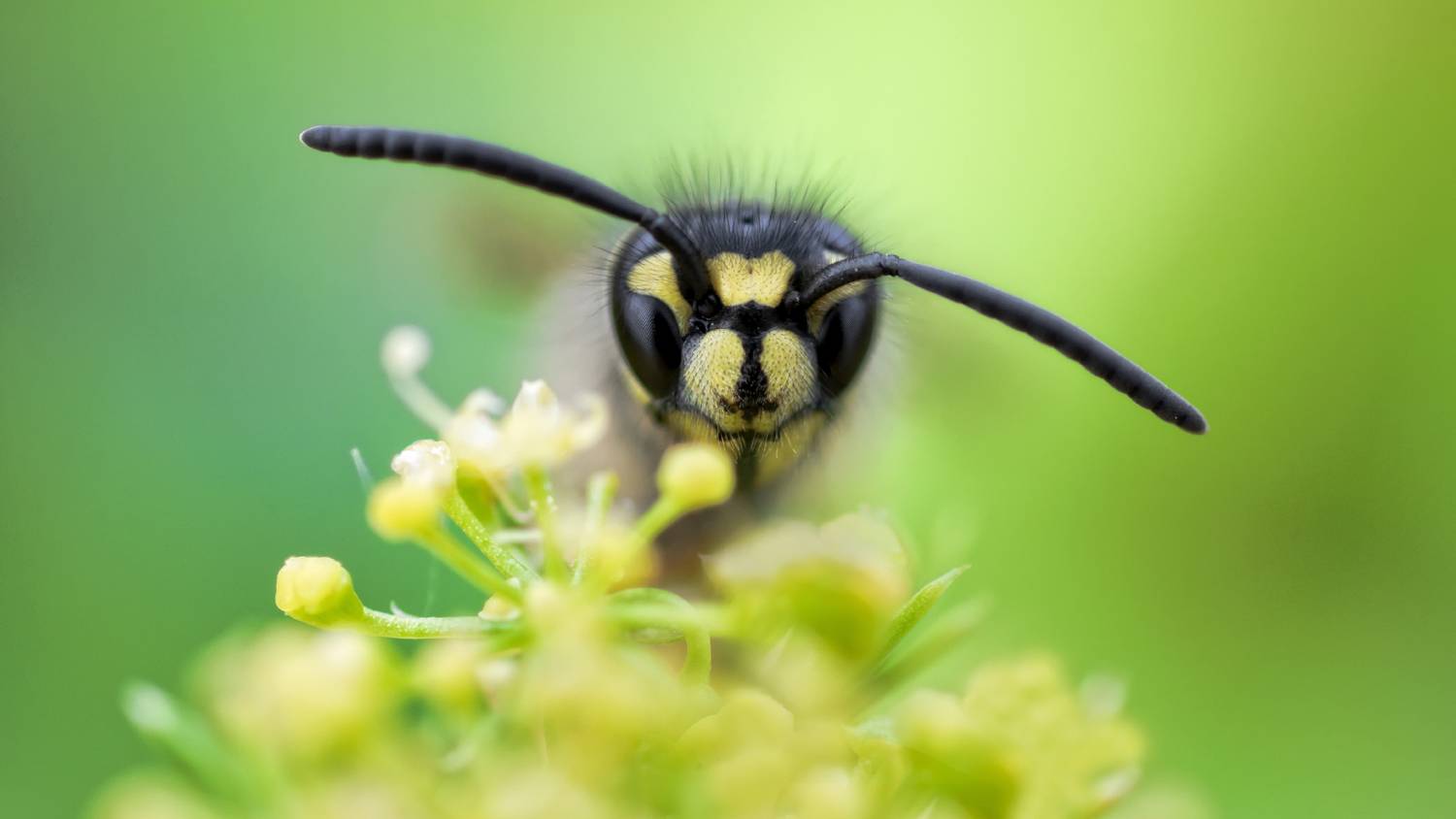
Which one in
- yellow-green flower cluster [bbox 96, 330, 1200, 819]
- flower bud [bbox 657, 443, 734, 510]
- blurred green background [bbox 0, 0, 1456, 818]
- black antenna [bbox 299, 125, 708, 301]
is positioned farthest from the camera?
blurred green background [bbox 0, 0, 1456, 818]

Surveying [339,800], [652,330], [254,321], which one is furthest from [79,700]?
[339,800]

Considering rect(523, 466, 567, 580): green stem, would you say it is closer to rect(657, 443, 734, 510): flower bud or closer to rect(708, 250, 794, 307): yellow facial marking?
rect(657, 443, 734, 510): flower bud

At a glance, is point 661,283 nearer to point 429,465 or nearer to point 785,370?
point 785,370

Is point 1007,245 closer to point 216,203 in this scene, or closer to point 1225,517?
point 1225,517

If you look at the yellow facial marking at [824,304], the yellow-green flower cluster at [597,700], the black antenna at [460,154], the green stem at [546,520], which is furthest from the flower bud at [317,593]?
the yellow facial marking at [824,304]

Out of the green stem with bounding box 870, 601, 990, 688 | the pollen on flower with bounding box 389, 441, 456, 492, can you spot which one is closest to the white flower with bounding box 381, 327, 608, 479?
the pollen on flower with bounding box 389, 441, 456, 492

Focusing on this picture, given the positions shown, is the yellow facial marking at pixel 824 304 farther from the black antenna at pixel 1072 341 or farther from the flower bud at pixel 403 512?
the flower bud at pixel 403 512

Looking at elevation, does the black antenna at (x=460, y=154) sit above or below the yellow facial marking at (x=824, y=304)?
above
